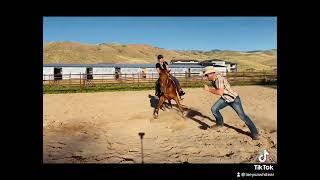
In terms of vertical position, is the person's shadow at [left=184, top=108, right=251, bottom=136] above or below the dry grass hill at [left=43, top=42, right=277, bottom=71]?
below

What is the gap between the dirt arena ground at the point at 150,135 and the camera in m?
6.91

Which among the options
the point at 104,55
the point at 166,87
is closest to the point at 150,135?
the point at 166,87

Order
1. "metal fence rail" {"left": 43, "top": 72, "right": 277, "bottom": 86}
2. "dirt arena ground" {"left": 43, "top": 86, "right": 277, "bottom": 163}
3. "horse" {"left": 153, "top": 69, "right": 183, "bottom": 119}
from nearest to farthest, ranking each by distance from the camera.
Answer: "dirt arena ground" {"left": 43, "top": 86, "right": 277, "bottom": 163}
"horse" {"left": 153, "top": 69, "right": 183, "bottom": 119}
"metal fence rail" {"left": 43, "top": 72, "right": 277, "bottom": 86}

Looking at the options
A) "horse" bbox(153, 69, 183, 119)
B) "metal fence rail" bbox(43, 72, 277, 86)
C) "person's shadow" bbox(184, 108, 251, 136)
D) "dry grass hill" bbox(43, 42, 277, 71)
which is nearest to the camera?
"person's shadow" bbox(184, 108, 251, 136)

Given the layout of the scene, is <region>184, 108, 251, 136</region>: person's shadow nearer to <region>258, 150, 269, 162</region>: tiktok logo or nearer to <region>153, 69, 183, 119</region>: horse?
<region>153, 69, 183, 119</region>: horse

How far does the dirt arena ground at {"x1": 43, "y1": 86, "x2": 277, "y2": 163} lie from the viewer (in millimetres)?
6914

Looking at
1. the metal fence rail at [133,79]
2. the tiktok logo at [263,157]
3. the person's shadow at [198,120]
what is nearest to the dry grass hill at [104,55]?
the metal fence rail at [133,79]

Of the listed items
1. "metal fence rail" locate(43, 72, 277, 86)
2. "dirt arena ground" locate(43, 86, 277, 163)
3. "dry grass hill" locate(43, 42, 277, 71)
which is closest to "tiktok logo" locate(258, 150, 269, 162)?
"dirt arena ground" locate(43, 86, 277, 163)

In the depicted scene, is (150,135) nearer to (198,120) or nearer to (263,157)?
(198,120)

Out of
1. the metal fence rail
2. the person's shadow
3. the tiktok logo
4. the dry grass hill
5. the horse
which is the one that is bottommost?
the tiktok logo

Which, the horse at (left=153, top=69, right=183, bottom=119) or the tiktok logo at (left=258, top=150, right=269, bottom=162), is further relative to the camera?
the horse at (left=153, top=69, right=183, bottom=119)

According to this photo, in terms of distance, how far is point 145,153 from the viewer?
7133 millimetres
